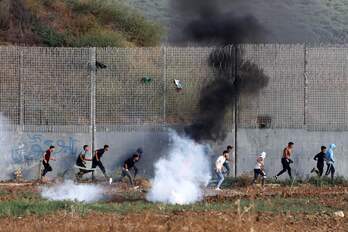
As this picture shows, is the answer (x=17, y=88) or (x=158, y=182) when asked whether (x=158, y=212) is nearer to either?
(x=158, y=182)

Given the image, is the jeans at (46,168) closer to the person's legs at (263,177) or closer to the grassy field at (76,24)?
the person's legs at (263,177)

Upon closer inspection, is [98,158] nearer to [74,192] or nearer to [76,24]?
[74,192]

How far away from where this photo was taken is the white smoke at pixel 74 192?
22.5 metres

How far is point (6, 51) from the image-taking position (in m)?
30.9

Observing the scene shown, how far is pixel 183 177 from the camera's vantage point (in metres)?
22.6

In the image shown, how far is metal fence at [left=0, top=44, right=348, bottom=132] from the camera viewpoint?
1206 inches

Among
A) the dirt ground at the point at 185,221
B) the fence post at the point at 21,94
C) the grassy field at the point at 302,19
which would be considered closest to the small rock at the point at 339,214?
the dirt ground at the point at 185,221

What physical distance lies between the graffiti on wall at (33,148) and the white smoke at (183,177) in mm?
3731

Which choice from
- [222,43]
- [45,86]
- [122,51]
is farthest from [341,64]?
[45,86]

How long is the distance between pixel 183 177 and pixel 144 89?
8.74 metres

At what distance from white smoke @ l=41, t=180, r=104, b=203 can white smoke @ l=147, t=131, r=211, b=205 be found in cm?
154

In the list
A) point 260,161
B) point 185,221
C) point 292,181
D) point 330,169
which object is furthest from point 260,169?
point 185,221

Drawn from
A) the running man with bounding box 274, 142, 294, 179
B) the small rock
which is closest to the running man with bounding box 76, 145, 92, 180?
the running man with bounding box 274, 142, 294, 179

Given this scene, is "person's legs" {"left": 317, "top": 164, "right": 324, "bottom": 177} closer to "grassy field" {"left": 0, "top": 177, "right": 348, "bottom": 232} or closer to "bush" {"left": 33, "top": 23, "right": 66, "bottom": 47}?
"grassy field" {"left": 0, "top": 177, "right": 348, "bottom": 232}
